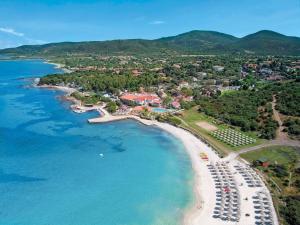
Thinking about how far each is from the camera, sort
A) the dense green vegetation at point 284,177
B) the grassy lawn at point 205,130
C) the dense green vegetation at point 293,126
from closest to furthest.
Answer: the dense green vegetation at point 284,177 < the grassy lawn at point 205,130 < the dense green vegetation at point 293,126

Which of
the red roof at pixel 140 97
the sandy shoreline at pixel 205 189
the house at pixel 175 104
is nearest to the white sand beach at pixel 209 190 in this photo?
the sandy shoreline at pixel 205 189

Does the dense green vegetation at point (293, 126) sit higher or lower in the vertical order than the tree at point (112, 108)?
higher

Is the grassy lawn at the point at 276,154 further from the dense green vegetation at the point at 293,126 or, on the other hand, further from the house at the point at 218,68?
the house at the point at 218,68

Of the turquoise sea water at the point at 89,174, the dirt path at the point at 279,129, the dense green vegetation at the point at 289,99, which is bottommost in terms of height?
the turquoise sea water at the point at 89,174

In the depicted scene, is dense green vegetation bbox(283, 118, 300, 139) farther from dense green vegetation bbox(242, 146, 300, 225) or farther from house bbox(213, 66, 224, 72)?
house bbox(213, 66, 224, 72)

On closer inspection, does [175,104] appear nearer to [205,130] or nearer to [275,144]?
[205,130]

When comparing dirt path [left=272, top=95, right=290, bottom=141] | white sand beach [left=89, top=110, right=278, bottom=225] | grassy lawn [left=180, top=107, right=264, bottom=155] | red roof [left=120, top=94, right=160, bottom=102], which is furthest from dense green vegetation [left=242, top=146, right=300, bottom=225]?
red roof [left=120, top=94, right=160, bottom=102]

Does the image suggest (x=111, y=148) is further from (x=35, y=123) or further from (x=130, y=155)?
(x=35, y=123)
